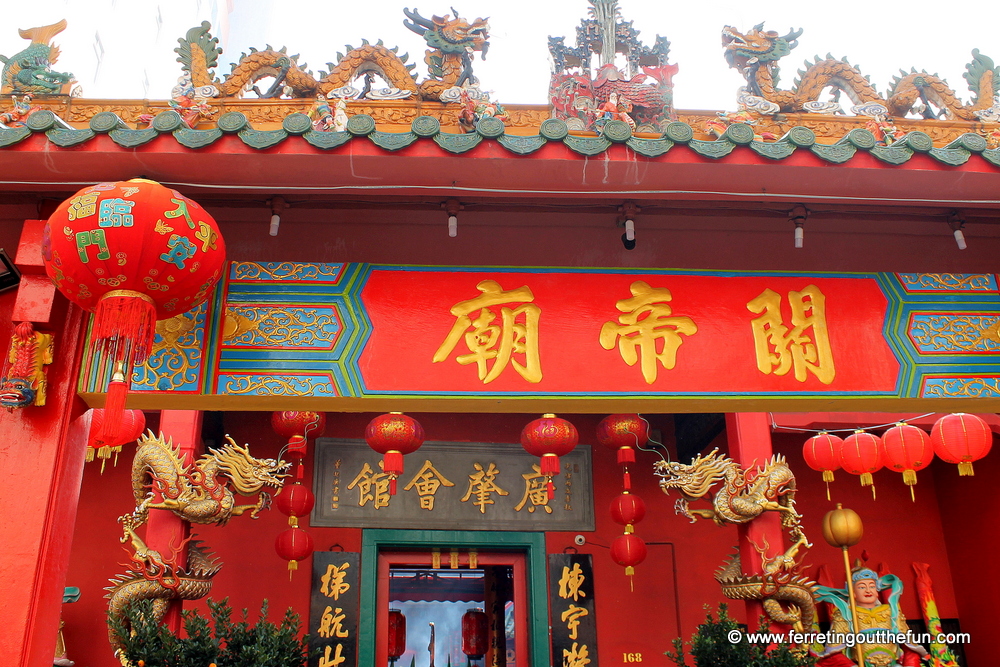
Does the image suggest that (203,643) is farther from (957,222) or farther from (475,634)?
(475,634)

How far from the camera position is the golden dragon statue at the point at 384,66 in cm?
478

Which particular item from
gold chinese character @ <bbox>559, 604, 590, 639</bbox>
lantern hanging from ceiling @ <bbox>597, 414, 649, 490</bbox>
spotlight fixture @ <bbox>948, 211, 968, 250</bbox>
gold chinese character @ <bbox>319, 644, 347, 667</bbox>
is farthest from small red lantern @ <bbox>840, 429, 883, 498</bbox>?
gold chinese character @ <bbox>319, 644, 347, 667</bbox>

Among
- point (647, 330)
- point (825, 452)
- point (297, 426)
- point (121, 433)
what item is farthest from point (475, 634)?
point (647, 330)

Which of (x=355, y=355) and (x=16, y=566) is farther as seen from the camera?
(x=355, y=355)

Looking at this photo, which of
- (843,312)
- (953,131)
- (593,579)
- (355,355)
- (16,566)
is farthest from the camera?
(593,579)

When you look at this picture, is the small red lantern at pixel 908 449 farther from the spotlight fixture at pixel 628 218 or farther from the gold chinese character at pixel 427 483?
the gold chinese character at pixel 427 483

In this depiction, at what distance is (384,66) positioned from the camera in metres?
4.87

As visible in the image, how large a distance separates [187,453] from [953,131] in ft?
17.1

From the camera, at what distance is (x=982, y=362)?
4172 mm

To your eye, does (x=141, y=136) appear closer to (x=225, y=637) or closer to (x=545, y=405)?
(x=545, y=405)

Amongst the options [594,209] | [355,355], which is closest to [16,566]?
[355,355]

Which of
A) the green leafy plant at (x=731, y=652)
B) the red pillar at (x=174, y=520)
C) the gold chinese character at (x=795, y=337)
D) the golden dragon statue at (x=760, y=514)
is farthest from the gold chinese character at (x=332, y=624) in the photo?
the gold chinese character at (x=795, y=337)

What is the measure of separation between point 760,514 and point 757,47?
288 centimetres

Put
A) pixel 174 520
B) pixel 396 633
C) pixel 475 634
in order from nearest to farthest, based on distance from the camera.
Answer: pixel 174 520 → pixel 396 633 → pixel 475 634
